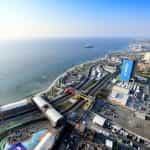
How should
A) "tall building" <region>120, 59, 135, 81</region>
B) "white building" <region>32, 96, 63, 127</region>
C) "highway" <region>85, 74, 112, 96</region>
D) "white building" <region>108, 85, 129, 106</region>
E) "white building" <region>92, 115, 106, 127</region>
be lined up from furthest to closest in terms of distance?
"tall building" <region>120, 59, 135, 81</region>, "highway" <region>85, 74, 112, 96</region>, "white building" <region>108, 85, 129, 106</region>, "white building" <region>92, 115, 106, 127</region>, "white building" <region>32, 96, 63, 127</region>

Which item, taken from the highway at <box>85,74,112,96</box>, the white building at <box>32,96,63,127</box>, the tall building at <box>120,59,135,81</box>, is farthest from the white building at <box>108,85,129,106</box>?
the white building at <box>32,96,63,127</box>

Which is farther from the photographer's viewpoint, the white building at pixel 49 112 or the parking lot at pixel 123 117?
the parking lot at pixel 123 117

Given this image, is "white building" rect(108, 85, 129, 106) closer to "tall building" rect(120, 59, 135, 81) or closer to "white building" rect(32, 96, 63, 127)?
"tall building" rect(120, 59, 135, 81)

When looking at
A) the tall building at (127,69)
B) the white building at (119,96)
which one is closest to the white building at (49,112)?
the white building at (119,96)

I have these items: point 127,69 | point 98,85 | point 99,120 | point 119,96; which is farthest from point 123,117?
Result: point 127,69

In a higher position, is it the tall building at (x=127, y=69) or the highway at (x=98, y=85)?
the tall building at (x=127, y=69)

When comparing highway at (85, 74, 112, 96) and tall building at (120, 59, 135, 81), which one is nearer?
highway at (85, 74, 112, 96)

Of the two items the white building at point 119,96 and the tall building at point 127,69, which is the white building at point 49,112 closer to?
the white building at point 119,96

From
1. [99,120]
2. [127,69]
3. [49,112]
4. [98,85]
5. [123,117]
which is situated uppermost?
[127,69]

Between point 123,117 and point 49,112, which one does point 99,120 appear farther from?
point 49,112

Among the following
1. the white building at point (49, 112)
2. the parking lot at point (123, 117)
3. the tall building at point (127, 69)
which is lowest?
the parking lot at point (123, 117)

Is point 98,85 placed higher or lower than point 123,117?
higher

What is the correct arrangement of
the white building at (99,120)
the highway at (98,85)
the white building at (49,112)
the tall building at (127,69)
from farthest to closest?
1. the tall building at (127,69)
2. the highway at (98,85)
3. the white building at (99,120)
4. the white building at (49,112)
